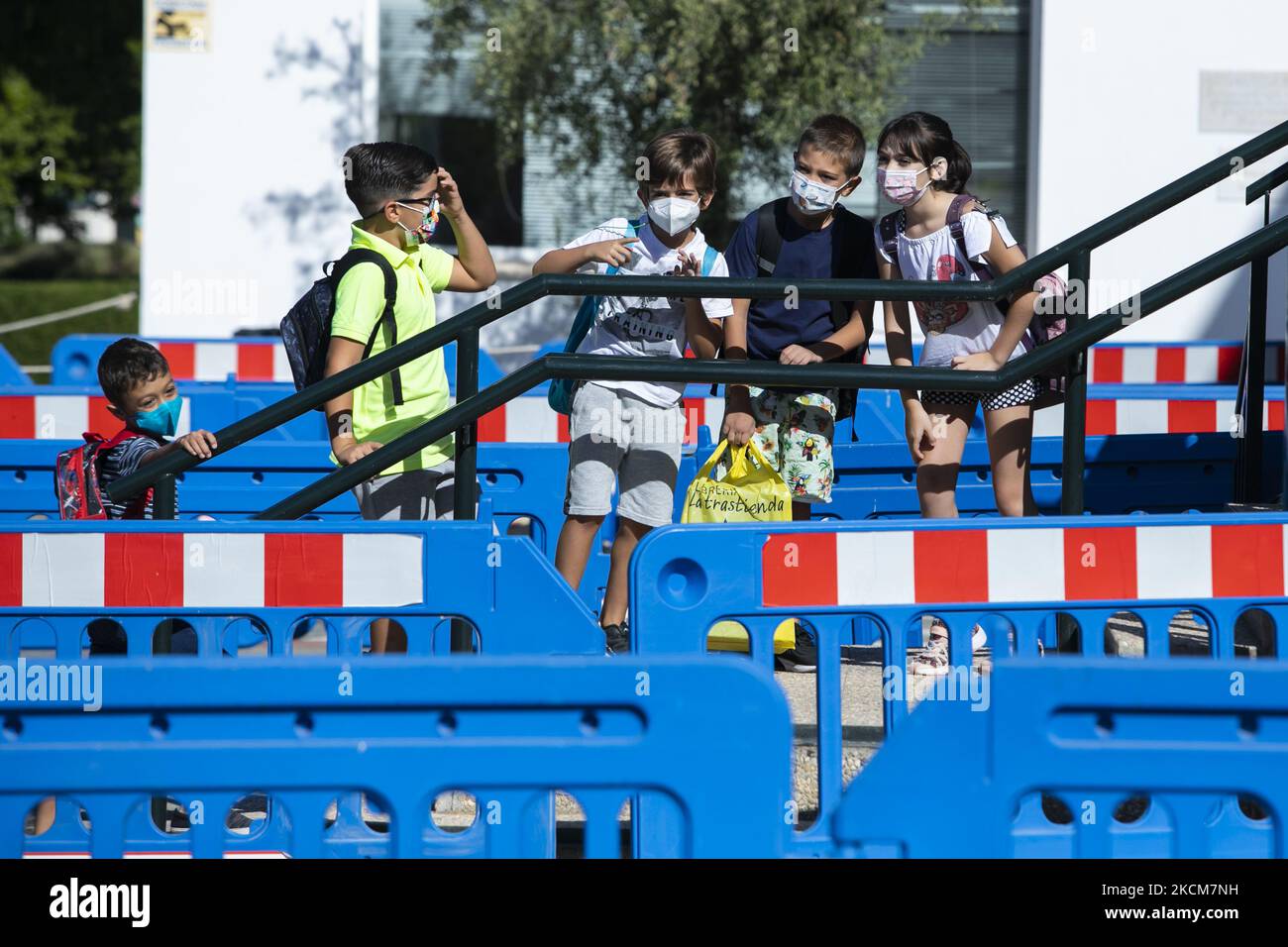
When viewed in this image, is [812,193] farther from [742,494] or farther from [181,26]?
[181,26]

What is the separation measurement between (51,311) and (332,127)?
17.1 m

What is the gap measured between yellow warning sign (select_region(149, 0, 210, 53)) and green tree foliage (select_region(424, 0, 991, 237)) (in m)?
1.82

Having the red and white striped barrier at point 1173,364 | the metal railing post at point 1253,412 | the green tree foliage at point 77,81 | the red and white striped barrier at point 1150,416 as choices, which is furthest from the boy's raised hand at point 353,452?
the green tree foliage at point 77,81

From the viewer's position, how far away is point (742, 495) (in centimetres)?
493

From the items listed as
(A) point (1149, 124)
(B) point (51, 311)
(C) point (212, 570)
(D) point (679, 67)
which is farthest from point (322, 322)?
(B) point (51, 311)

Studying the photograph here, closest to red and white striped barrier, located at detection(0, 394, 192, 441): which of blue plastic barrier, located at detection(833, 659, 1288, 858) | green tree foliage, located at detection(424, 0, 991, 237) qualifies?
blue plastic barrier, located at detection(833, 659, 1288, 858)

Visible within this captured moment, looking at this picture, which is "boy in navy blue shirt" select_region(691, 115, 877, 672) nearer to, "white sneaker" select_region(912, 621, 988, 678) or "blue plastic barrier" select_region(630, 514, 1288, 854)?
"white sneaker" select_region(912, 621, 988, 678)

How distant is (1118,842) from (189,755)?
1.78m

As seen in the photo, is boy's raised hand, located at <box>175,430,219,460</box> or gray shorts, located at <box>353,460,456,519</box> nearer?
boy's raised hand, located at <box>175,430,219,460</box>

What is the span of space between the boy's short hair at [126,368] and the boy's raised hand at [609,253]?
1.23 m

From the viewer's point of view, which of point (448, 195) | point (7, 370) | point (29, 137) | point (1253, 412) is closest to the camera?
point (448, 195)

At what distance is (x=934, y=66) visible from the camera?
46.0 feet

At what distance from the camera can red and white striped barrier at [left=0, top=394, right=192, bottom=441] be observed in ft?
22.9

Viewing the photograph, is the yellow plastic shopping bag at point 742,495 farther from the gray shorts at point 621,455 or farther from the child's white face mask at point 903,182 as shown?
the child's white face mask at point 903,182
